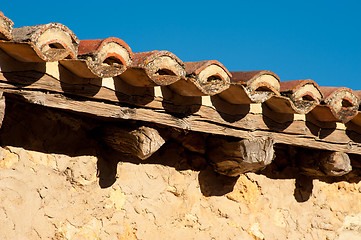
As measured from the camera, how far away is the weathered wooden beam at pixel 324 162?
145 inches

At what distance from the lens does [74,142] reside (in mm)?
2861

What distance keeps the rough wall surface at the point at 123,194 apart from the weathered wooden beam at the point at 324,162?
19 centimetres

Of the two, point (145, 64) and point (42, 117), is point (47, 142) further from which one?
point (145, 64)

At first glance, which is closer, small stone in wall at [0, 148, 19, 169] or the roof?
the roof

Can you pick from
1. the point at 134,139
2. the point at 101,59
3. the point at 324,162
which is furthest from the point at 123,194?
the point at 324,162

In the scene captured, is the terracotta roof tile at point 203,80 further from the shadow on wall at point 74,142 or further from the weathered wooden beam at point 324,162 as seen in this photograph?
the weathered wooden beam at point 324,162

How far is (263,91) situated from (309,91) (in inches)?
17.6

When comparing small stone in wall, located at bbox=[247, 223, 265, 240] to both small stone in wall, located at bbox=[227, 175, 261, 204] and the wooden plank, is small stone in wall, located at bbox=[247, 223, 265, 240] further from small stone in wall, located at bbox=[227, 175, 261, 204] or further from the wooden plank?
the wooden plank

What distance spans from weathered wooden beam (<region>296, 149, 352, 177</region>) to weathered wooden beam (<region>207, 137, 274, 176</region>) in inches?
23.3

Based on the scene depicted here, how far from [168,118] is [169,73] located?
0.80 ft

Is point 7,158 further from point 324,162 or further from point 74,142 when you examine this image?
point 324,162

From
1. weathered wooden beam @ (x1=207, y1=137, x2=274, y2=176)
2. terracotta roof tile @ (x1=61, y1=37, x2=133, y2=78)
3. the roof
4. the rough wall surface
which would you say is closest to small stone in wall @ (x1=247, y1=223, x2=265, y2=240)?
the rough wall surface

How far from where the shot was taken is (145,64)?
2605 mm

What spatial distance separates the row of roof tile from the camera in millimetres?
2297
